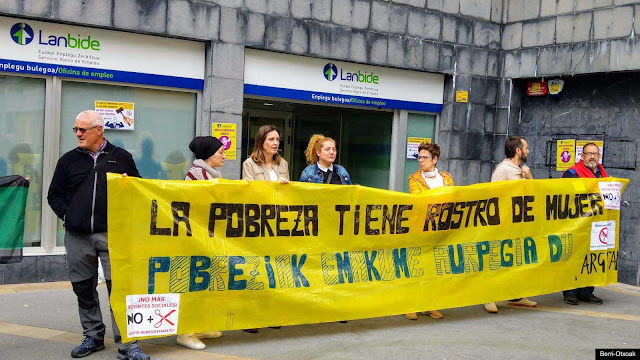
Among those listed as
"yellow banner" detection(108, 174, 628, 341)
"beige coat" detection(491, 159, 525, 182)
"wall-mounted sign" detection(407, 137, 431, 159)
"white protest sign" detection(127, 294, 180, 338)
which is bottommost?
"white protest sign" detection(127, 294, 180, 338)

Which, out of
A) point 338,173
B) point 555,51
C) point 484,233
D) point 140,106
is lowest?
point 484,233

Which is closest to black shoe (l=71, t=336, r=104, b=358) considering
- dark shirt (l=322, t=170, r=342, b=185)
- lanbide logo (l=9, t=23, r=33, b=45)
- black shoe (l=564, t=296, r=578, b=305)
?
dark shirt (l=322, t=170, r=342, b=185)

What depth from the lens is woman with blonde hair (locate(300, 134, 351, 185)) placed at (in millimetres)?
7031

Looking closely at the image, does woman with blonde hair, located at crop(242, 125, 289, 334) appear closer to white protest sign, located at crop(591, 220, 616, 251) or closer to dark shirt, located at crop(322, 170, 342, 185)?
dark shirt, located at crop(322, 170, 342, 185)

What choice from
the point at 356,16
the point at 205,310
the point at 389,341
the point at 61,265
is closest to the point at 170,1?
→ the point at 356,16

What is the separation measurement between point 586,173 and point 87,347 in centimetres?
579

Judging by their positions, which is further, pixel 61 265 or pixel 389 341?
pixel 61 265

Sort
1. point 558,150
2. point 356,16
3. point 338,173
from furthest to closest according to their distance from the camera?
1. point 558,150
2. point 356,16
3. point 338,173

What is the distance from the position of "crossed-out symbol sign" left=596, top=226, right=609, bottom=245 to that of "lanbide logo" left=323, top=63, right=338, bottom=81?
422 centimetres

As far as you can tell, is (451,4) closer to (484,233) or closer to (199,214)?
(484,233)

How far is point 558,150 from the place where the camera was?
36.1 feet

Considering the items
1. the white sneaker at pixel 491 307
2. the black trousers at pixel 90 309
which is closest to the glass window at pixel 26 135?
the black trousers at pixel 90 309

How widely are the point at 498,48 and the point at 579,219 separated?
4455 mm

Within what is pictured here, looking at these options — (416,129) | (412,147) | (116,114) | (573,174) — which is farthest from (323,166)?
(416,129)
